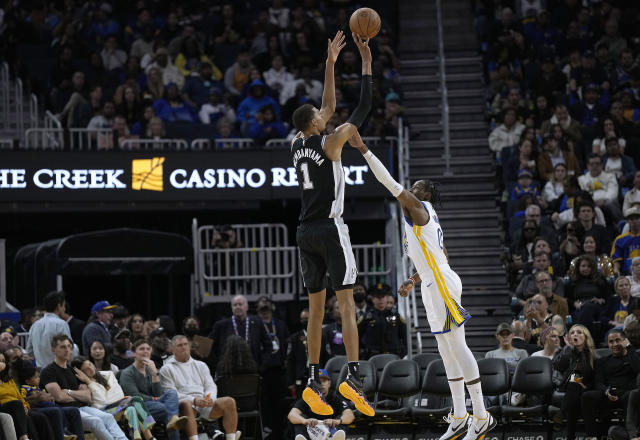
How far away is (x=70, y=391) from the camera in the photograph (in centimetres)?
1403

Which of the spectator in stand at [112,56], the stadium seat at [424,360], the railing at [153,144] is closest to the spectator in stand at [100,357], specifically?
the stadium seat at [424,360]

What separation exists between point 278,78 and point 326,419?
28.7 ft

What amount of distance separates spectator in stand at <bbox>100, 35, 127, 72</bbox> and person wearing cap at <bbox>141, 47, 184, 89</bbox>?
65 centimetres

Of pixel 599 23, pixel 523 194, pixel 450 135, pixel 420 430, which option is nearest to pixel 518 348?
pixel 420 430

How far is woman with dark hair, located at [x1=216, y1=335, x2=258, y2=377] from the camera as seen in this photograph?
628 inches

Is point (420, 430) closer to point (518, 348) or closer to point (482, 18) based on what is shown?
point (518, 348)

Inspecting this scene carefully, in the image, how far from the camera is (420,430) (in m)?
15.2

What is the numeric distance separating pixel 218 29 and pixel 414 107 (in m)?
4.21

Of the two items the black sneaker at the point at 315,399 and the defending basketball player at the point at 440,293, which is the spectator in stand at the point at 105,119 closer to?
the defending basketball player at the point at 440,293

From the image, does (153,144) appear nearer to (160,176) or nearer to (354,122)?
(160,176)

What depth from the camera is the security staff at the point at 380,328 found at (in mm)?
16359

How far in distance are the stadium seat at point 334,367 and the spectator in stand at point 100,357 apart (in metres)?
2.70

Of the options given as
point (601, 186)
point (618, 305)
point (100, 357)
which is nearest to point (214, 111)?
point (601, 186)

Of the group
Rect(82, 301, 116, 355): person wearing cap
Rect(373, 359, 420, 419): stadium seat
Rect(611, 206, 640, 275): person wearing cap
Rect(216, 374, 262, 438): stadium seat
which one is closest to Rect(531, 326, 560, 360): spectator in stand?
Rect(373, 359, 420, 419): stadium seat
